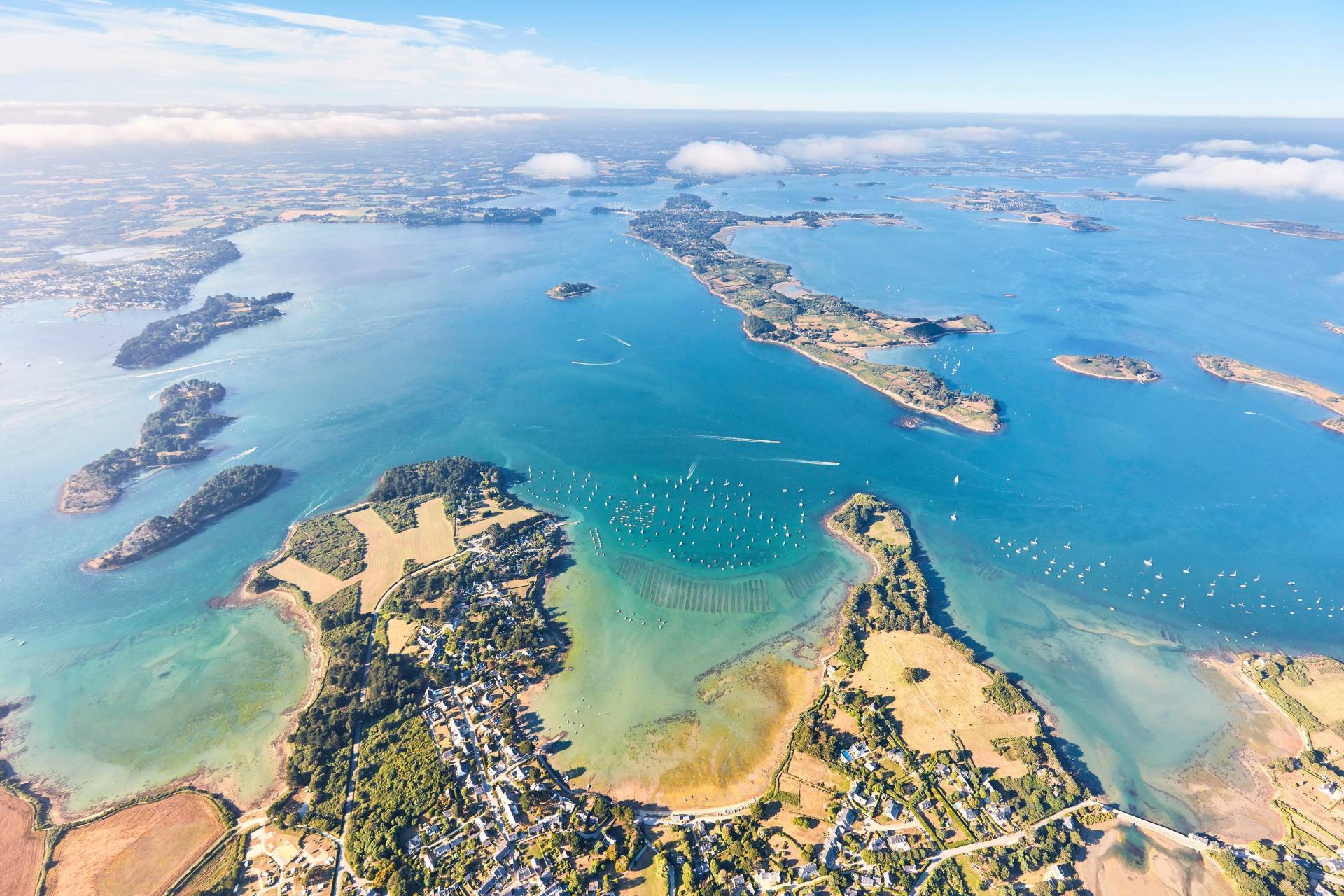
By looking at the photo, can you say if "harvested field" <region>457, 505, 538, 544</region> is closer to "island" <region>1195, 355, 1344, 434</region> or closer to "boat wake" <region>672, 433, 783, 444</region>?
"boat wake" <region>672, 433, 783, 444</region>

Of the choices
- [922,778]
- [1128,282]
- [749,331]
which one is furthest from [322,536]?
[1128,282]

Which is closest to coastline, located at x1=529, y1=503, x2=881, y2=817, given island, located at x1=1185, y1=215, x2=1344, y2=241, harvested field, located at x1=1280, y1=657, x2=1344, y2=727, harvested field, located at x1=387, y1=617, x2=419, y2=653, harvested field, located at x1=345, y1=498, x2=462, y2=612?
harvested field, located at x1=387, y1=617, x2=419, y2=653

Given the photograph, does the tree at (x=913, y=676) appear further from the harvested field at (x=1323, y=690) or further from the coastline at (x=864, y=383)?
the coastline at (x=864, y=383)

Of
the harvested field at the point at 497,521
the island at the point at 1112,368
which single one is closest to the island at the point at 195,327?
the harvested field at the point at 497,521

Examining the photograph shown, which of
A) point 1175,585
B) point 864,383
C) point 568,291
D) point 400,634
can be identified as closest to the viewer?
point 400,634

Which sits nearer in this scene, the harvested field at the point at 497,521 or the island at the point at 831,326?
the harvested field at the point at 497,521

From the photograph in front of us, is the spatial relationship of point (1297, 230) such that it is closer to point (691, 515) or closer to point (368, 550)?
point (691, 515)

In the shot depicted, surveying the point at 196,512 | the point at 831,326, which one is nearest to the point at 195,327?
the point at 196,512
